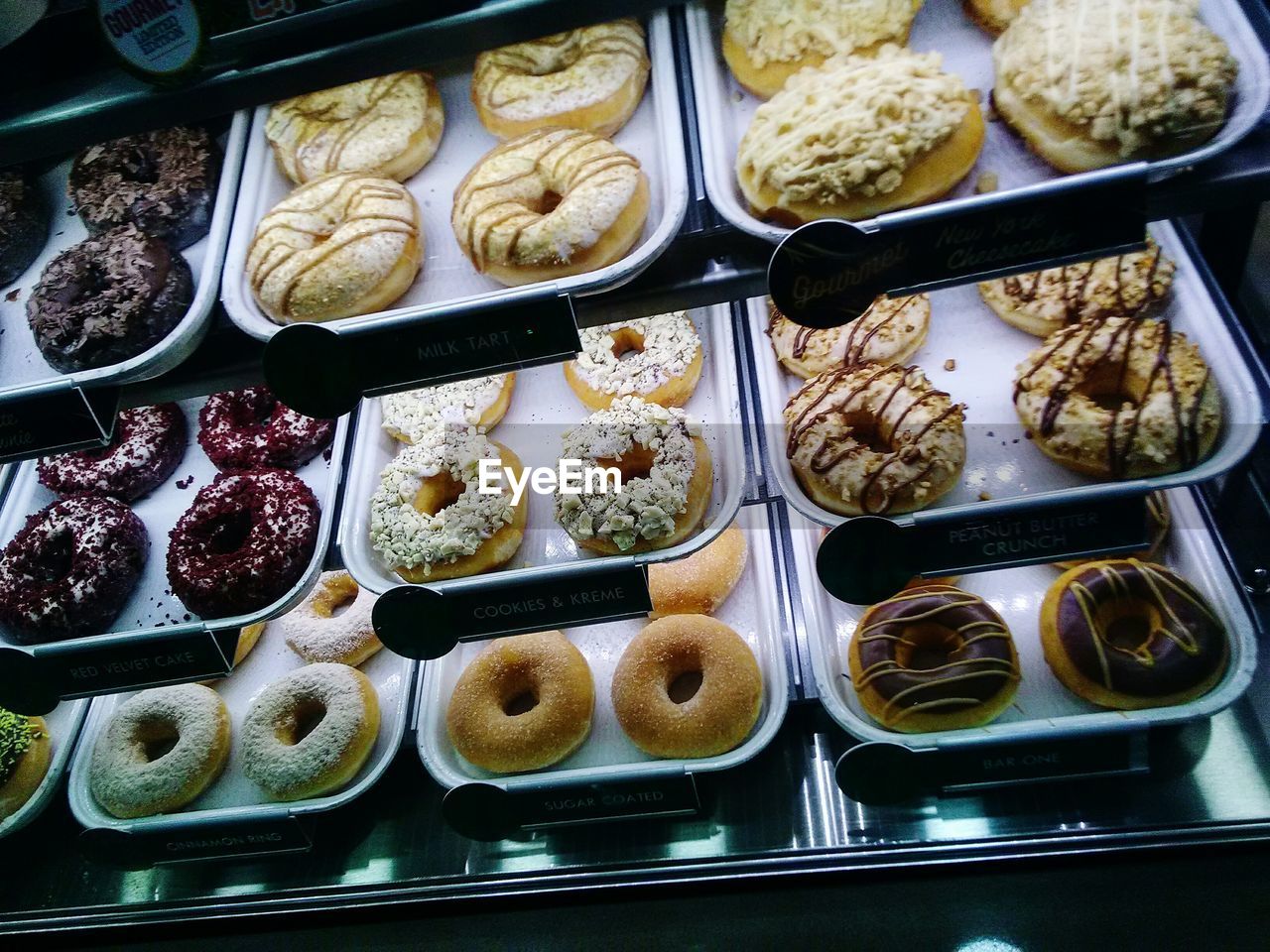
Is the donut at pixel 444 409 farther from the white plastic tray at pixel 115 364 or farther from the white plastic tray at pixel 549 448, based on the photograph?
the white plastic tray at pixel 115 364

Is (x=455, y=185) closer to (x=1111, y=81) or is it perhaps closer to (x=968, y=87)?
(x=968, y=87)

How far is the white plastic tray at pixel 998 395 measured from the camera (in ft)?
5.34

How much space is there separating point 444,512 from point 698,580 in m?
0.63

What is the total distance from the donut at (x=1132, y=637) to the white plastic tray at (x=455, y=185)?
114cm

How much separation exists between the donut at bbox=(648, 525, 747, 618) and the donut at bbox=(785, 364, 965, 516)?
414 mm

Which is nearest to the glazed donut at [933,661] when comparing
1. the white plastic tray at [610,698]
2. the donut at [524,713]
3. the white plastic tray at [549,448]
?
the white plastic tray at [610,698]

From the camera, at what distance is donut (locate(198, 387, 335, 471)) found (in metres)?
2.20

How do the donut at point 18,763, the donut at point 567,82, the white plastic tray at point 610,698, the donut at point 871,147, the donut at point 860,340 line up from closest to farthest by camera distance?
the donut at point 871,147 < the donut at point 567,82 < the white plastic tray at point 610,698 < the donut at point 860,340 < the donut at point 18,763

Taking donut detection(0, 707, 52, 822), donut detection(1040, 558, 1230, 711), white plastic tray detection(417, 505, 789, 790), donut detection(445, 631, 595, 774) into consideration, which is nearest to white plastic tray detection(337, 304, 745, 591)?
donut detection(445, 631, 595, 774)

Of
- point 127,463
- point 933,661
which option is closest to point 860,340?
point 933,661

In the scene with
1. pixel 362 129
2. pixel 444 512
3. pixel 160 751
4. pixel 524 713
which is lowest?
pixel 160 751

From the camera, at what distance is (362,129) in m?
1.88

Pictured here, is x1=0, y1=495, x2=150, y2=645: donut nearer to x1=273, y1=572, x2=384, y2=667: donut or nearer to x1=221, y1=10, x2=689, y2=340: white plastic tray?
x1=273, y1=572, x2=384, y2=667: donut

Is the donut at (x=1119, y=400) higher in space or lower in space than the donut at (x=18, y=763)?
higher
